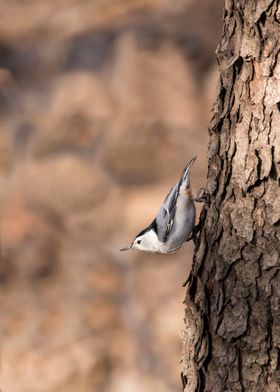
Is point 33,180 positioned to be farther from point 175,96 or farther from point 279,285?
point 279,285

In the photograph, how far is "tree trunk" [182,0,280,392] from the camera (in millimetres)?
2334

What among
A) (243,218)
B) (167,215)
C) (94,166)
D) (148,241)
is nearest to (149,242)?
(148,241)

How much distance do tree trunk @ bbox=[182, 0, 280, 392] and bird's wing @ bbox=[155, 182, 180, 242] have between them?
857 millimetres

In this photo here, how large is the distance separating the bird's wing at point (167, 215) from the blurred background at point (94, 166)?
900mm

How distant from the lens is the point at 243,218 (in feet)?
7.91

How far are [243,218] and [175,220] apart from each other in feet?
3.11

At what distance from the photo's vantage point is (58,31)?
15.1 feet

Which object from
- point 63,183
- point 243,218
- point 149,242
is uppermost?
point 63,183

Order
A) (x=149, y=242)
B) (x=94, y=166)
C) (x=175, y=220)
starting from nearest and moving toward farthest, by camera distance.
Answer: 1. (x=175, y=220)
2. (x=149, y=242)
3. (x=94, y=166)

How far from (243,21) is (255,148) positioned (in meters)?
0.34

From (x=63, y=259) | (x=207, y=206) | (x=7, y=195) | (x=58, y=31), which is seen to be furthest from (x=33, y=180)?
(x=207, y=206)

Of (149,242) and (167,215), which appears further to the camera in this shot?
(149,242)

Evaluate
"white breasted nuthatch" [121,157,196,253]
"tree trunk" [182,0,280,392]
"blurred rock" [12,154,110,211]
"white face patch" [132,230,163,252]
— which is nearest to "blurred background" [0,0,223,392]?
"blurred rock" [12,154,110,211]

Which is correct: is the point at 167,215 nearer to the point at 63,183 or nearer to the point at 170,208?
the point at 170,208
